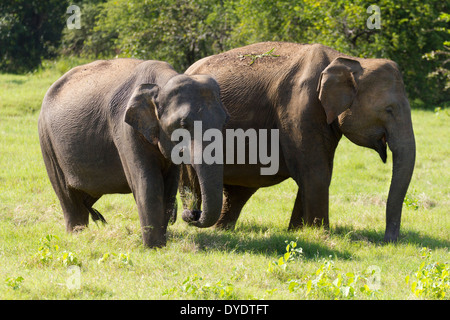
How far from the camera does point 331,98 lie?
25.9 feet

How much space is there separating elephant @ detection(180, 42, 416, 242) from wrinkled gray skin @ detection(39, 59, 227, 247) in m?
1.09

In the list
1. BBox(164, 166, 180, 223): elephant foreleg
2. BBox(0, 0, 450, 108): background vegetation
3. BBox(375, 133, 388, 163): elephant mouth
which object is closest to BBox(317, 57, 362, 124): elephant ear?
BBox(375, 133, 388, 163): elephant mouth

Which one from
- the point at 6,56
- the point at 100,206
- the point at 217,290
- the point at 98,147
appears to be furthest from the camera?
the point at 6,56

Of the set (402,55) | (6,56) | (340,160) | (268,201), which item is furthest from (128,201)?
(6,56)

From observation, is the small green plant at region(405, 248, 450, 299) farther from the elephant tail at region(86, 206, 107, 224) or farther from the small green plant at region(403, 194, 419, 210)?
the small green plant at region(403, 194, 419, 210)

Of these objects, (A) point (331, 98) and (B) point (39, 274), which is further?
(A) point (331, 98)

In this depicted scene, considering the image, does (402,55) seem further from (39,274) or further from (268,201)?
(39,274)

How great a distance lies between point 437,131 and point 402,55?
4276 millimetres

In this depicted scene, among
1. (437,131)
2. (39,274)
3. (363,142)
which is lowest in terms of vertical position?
(437,131)

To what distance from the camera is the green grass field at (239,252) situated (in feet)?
19.2

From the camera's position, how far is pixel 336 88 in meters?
7.86

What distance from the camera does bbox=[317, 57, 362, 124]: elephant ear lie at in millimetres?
7879

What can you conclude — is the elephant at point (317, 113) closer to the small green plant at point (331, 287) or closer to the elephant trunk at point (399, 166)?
the elephant trunk at point (399, 166)

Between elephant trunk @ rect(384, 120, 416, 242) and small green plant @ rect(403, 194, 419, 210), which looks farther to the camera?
small green plant @ rect(403, 194, 419, 210)
